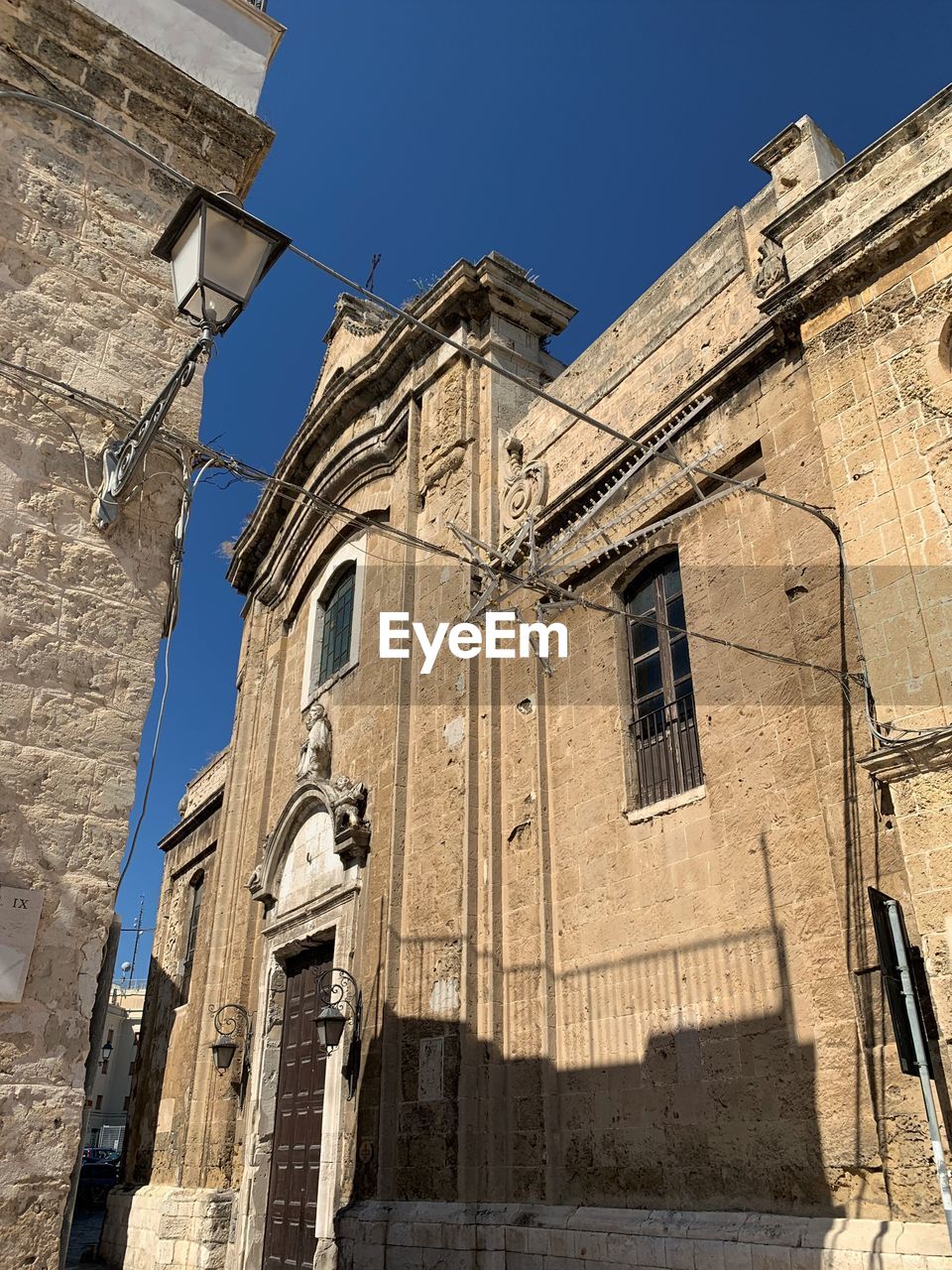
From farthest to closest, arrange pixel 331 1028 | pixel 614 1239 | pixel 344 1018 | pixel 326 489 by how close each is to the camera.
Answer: pixel 326 489 < pixel 344 1018 < pixel 331 1028 < pixel 614 1239

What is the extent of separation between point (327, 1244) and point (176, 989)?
7.42 m

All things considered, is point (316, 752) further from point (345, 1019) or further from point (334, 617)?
point (345, 1019)

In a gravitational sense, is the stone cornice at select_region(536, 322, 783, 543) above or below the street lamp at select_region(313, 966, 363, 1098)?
above

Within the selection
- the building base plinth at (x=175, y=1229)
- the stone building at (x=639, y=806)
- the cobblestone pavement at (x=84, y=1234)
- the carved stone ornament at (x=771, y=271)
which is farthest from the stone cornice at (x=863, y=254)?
the cobblestone pavement at (x=84, y=1234)

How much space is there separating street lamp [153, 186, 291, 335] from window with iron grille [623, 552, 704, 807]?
422 cm

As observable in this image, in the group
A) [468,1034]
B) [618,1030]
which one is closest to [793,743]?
[618,1030]

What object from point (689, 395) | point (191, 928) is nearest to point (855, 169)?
point (689, 395)

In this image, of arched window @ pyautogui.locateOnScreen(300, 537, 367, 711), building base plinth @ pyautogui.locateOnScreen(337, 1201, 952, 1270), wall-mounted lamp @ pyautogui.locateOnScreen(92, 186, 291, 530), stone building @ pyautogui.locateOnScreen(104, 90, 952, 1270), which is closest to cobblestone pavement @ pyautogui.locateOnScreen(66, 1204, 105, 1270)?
stone building @ pyautogui.locateOnScreen(104, 90, 952, 1270)

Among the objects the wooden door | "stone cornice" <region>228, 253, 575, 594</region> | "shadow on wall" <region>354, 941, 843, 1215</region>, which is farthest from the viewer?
"stone cornice" <region>228, 253, 575, 594</region>

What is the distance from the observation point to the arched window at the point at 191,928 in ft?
49.1

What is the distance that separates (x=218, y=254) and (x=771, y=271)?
4.93m

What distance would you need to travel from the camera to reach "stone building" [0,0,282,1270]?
11.2 ft

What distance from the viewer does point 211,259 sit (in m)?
3.80

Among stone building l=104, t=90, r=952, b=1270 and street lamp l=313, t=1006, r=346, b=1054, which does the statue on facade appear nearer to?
stone building l=104, t=90, r=952, b=1270
